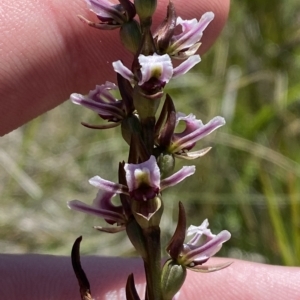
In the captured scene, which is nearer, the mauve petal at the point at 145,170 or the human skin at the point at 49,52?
the mauve petal at the point at 145,170

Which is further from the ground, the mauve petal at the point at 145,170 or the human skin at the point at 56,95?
the mauve petal at the point at 145,170

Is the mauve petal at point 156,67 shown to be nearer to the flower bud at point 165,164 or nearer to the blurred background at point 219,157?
the flower bud at point 165,164

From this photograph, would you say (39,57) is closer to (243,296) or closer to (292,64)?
(243,296)

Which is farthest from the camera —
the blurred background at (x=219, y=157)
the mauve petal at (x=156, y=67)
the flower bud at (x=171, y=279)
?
the blurred background at (x=219, y=157)

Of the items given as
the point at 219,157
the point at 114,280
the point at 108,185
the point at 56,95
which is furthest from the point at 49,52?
the point at 219,157

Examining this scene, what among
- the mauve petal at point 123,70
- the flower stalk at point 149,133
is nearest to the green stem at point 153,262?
the flower stalk at point 149,133

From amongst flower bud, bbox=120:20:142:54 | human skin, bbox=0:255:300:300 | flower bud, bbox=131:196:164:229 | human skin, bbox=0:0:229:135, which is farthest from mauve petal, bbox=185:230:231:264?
human skin, bbox=0:0:229:135

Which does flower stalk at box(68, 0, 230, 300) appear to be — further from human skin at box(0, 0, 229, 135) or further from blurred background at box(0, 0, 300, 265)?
blurred background at box(0, 0, 300, 265)
